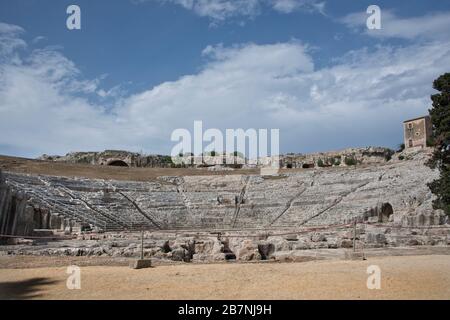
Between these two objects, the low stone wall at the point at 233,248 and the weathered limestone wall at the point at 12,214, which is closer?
the low stone wall at the point at 233,248

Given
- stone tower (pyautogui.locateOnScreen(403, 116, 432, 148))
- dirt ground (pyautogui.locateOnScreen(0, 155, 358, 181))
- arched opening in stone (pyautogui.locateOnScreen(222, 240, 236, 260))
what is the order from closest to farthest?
1. arched opening in stone (pyautogui.locateOnScreen(222, 240, 236, 260))
2. dirt ground (pyautogui.locateOnScreen(0, 155, 358, 181))
3. stone tower (pyautogui.locateOnScreen(403, 116, 432, 148))

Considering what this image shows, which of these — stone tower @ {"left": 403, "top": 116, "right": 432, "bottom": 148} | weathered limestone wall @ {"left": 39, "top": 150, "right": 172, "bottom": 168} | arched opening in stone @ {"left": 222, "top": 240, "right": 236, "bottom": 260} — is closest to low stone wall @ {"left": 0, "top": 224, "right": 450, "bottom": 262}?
arched opening in stone @ {"left": 222, "top": 240, "right": 236, "bottom": 260}

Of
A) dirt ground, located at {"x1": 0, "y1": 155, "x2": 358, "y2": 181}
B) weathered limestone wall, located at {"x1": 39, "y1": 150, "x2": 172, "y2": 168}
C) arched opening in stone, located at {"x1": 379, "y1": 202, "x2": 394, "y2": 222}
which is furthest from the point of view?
weathered limestone wall, located at {"x1": 39, "y1": 150, "x2": 172, "y2": 168}

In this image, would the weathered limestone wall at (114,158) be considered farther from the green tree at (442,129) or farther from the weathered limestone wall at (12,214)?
the green tree at (442,129)

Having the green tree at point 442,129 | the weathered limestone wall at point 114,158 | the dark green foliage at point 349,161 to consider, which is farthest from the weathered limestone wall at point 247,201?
the weathered limestone wall at point 114,158

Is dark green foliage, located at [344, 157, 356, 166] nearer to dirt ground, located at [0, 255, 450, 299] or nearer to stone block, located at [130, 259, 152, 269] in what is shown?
dirt ground, located at [0, 255, 450, 299]

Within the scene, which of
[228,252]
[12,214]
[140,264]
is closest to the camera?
[140,264]

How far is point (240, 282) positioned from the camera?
9875 mm

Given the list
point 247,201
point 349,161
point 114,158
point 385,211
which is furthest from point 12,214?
point 349,161

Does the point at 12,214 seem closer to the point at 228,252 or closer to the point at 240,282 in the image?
the point at 228,252

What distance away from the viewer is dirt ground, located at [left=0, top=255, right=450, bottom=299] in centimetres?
850

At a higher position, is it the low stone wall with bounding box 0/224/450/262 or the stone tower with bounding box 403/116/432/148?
the stone tower with bounding box 403/116/432/148

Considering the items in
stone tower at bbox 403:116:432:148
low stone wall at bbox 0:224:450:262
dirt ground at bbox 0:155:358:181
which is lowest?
low stone wall at bbox 0:224:450:262

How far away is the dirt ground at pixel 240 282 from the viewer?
8500 millimetres
